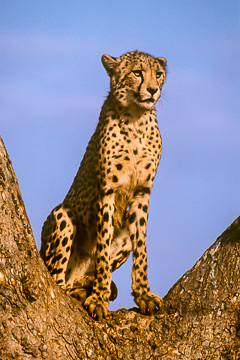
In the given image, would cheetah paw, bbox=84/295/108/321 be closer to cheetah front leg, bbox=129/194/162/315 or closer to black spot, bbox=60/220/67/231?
cheetah front leg, bbox=129/194/162/315

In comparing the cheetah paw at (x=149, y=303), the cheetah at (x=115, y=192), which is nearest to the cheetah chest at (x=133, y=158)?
the cheetah at (x=115, y=192)

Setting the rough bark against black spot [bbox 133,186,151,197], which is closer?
the rough bark

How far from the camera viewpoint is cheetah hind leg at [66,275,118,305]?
4.09 meters

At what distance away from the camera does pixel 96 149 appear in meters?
4.61

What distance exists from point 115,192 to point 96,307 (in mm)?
1082

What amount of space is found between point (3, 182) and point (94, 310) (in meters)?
1.18

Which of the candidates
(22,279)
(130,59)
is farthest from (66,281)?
(130,59)

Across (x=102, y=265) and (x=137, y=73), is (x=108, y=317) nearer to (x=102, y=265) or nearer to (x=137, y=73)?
(x=102, y=265)

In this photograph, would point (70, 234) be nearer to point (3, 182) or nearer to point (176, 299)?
point (176, 299)

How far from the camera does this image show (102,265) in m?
4.16

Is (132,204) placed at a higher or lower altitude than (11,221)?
higher

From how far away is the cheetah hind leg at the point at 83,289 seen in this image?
4.09 metres

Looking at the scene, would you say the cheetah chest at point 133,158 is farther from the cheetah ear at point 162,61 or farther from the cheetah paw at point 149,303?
the cheetah paw at point 149,303

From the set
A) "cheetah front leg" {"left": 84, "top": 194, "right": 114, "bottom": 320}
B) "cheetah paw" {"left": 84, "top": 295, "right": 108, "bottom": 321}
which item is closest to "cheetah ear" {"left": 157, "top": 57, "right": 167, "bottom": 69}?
"cheetah front leg" {"left": 84, "top": 194, "right": 114, "bottom": 320}
